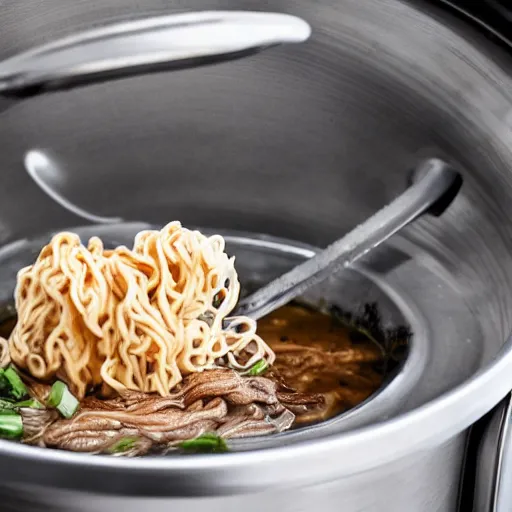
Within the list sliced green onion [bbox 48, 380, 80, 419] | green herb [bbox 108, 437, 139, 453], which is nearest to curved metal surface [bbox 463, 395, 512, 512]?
green herb [bbox 108, 437, 139, 453]

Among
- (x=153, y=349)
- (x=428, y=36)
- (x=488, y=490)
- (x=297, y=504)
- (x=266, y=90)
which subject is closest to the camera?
(x=297, y=504)

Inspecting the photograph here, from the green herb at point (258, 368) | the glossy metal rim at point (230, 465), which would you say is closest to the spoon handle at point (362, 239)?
the green herb at point (258, 368)

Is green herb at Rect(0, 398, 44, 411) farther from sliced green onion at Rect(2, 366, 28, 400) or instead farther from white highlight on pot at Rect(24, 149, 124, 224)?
white highlight on pot at Rect(24, 149, 124, 224)

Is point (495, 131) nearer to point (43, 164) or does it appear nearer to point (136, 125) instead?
point (136, 125)

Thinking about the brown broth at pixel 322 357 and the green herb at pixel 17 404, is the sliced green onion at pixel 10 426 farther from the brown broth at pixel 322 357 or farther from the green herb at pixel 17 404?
the brown broth at pixel 322 357

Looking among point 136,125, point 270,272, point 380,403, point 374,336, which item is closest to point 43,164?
point 136,125

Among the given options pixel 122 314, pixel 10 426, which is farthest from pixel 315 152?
pixel 10 426
